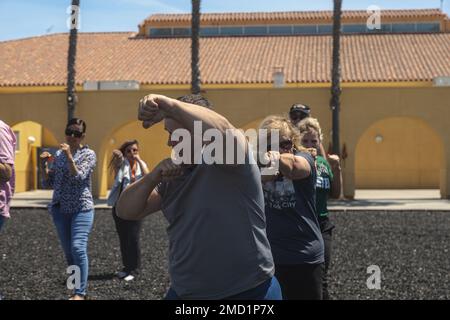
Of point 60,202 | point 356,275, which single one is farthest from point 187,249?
point 356,275

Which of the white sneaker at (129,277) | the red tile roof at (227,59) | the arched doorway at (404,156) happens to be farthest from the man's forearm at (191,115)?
the arched doorway at (404,156)

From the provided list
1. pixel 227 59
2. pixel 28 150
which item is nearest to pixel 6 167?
pixel 28 150

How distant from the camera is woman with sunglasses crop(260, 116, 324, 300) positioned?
4.40 metres

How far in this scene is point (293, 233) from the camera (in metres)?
4.42

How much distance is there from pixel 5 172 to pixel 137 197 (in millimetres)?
2627

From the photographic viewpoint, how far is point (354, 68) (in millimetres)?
28594

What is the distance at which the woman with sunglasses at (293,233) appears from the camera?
4398 mm

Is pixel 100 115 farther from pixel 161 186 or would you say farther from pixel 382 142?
pixel 161 186

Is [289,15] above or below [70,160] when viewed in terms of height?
above

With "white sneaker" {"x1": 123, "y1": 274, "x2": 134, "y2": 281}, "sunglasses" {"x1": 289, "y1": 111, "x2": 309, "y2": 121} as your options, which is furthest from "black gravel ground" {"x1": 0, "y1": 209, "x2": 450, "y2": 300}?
"sunglasses" {"x1": 289, "y1": 111, "x2": 309, "y2": 121}

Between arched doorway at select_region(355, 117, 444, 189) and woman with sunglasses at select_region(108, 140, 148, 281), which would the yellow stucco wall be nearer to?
arched doorway at select_region(355, 117, 444, 189)

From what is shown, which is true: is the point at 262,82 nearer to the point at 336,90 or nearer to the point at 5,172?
the point at 336,90

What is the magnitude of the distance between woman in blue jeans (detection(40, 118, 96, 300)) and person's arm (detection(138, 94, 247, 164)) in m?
3.82
